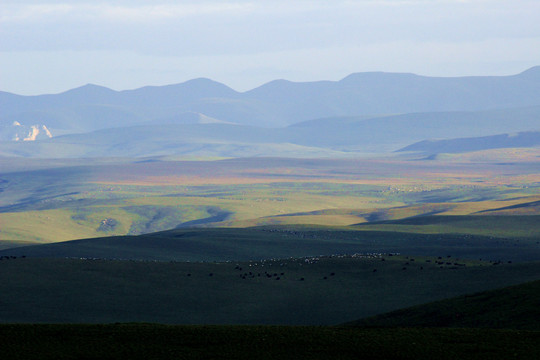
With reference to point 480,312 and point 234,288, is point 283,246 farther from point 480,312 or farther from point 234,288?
point 480,312

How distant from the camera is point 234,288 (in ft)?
156

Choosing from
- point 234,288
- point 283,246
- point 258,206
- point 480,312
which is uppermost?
point 258,206

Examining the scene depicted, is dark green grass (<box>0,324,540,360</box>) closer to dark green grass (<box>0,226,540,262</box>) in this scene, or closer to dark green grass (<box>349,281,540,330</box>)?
dark green grass (<box>349,281,540,330</box>)

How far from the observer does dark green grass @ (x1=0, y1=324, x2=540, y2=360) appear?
23734mm

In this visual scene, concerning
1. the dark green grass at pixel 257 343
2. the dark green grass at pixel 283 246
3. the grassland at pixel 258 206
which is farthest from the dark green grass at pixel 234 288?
the grassland at pixel 258 206

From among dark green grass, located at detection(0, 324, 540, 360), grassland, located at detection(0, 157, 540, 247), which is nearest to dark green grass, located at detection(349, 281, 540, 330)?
dark green grass, located at detection(0, 324, 540, 360)

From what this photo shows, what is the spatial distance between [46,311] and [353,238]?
4152 cm

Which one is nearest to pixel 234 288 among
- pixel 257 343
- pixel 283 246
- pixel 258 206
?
pixel 257 343

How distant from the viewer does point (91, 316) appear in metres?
40.7

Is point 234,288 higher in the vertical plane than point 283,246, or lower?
lower

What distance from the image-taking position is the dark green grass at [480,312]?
31.2 m

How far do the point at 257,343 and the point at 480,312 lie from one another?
11375 millimetres

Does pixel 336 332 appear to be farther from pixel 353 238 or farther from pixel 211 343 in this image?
pixel 353 238

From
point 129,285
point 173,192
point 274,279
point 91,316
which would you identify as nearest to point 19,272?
point 129,285
